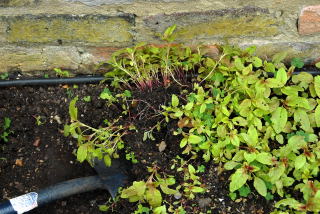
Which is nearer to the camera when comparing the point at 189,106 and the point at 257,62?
the point at 189,106

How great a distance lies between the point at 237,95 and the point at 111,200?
767mm

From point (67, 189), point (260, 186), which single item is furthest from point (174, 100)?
point (67, 189)

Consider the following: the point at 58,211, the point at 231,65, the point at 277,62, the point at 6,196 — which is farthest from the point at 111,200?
the point at 277,62

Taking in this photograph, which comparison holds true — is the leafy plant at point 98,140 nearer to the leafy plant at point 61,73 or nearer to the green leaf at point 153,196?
the green leaf at point 153,196

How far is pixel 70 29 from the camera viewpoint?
2.00 m

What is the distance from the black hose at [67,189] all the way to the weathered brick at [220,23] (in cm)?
78

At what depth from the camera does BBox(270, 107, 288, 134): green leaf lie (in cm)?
185

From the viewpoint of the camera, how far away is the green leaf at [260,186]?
1.73m

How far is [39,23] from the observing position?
198cm

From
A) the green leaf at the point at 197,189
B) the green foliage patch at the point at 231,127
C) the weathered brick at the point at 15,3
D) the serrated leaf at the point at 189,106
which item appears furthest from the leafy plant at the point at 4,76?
the green leaf at the point at 197,189

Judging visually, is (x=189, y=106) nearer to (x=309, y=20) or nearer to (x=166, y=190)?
(x=166, y=190)

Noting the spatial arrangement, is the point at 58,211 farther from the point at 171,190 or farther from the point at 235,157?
the point at 235,157

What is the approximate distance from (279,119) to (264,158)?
206 mm

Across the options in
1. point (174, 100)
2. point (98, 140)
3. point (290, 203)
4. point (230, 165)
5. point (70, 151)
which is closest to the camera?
point (290, 203)
